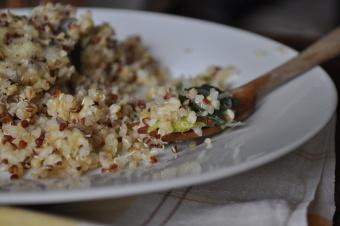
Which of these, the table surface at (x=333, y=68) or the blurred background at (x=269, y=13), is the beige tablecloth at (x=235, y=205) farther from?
the blurred background at (x=269, y=13)

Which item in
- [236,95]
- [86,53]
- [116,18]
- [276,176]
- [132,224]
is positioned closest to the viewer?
[132,224]

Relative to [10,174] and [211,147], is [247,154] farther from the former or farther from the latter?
[10,174]

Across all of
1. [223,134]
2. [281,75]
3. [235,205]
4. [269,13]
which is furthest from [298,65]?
[269,13]

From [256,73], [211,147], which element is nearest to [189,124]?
[211,147]

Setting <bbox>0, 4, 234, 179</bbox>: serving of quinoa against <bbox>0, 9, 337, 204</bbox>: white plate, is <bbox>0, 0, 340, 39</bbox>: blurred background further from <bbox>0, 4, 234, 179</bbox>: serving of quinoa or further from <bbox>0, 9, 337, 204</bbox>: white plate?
<bbox>0, 4, 234, 179</bbox>: serving of quinoa

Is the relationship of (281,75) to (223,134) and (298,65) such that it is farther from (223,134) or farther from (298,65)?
(223,134)

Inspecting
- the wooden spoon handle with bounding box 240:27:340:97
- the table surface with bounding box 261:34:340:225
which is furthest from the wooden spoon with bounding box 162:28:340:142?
the table surface with bounding box 261:34:340:225
